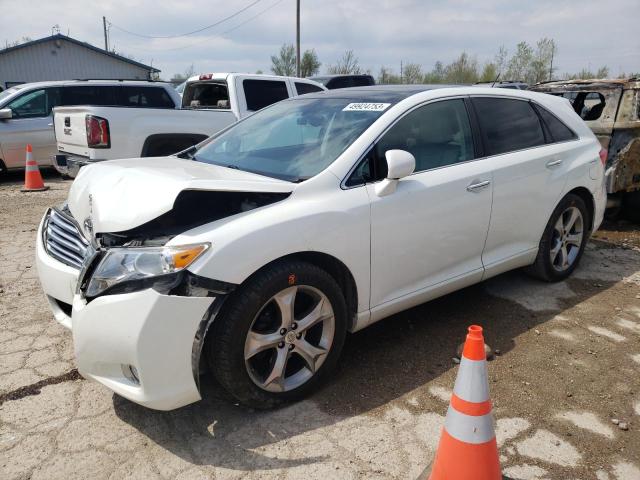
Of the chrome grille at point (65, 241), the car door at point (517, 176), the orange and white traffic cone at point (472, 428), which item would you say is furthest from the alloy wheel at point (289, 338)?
the car door at point (517, 176)

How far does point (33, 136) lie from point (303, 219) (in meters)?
8.73

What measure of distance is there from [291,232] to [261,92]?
618 cm

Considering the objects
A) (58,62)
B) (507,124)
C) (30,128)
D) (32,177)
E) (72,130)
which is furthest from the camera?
(58,62)

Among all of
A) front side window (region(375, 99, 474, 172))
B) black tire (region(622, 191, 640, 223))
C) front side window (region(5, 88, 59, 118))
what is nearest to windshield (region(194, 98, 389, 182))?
front side window (region(375, 99, 474, 172))

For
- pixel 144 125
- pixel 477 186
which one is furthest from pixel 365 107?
pixel 144 125

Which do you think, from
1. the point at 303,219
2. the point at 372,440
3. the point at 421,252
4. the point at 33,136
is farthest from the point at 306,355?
the point at 33,136

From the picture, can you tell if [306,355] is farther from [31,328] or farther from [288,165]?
[31,328]

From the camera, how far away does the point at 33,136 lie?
949cm

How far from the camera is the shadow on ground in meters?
2.53

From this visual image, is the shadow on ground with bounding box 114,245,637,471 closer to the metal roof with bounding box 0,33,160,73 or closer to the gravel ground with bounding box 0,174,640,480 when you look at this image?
the gravel ground with bounding box 0,174,640,480

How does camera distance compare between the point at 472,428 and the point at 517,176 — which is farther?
the point at 517,176

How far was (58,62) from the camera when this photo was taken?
29.4m

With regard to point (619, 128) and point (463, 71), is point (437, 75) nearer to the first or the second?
point (463, 71)

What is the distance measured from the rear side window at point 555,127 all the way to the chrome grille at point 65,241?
11.8ft
